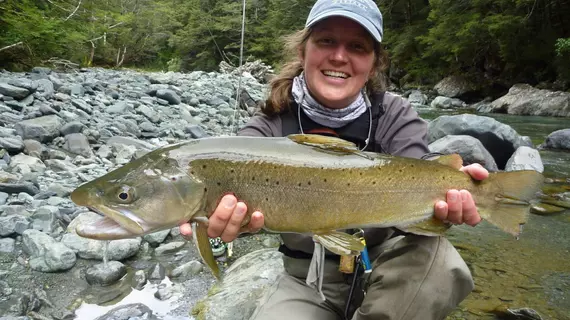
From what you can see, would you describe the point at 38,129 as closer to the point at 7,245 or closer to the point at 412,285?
the point at 7,245

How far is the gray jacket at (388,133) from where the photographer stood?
2.86m

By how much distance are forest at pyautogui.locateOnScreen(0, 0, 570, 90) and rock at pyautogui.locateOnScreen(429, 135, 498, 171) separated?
4.03m

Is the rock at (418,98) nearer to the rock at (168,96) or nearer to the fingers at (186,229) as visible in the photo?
the rock at (168,96)

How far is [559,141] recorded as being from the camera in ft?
35.3

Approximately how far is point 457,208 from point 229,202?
1187mm

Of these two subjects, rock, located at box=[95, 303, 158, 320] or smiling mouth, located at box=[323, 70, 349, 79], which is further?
rock, located at box=[95, 303, 158, 320]

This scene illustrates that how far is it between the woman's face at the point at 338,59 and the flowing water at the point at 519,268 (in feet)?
6.80

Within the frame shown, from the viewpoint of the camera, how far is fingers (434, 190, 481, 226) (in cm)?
233

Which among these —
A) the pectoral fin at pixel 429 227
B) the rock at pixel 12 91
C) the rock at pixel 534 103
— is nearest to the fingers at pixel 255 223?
the pectoral fin at pixel 429 227

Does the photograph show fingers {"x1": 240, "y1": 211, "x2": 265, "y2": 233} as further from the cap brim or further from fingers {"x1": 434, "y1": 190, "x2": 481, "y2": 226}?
the cap brim

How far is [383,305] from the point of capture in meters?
2.46

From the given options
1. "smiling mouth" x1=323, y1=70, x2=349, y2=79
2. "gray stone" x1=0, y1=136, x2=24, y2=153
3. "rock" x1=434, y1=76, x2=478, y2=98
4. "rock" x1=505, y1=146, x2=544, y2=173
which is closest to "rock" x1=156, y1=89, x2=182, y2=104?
"gray stone" x1=0, y1=136, x2=24, y2=153

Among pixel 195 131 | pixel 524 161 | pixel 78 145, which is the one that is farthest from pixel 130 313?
pixel 524 161

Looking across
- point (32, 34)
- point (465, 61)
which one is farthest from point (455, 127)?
point (465, 61)
